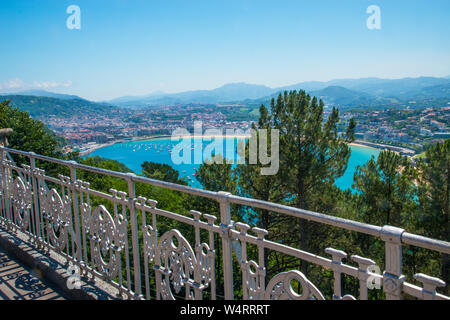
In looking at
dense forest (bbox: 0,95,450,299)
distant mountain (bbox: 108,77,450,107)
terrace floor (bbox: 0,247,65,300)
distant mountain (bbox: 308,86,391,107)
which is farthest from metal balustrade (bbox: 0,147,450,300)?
distant mountain (bbox: 308,86,391,107)

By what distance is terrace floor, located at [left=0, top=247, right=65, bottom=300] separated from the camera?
101 inches

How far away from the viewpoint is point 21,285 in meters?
2.73

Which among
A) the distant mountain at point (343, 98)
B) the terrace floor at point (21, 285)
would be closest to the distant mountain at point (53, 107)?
the distant mountain at point (343, 98)

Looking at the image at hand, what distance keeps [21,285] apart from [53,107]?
119 m

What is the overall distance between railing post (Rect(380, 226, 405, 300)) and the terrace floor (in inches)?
94.7

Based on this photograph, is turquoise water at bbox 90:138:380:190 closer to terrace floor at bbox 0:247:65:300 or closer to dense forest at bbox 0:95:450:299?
dense forest at bbox 0:95:450:299

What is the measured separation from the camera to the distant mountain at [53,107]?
96.0 meters

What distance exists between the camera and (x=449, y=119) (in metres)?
57.4

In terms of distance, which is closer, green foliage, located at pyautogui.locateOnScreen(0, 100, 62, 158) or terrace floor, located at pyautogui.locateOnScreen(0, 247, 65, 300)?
→ terrace floor, located at pyautogui.locateOnScreen(0, 247, 65, 300)

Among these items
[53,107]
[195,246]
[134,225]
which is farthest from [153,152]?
[195,246]

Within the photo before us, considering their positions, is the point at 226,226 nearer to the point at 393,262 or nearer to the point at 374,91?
the point at 393,262

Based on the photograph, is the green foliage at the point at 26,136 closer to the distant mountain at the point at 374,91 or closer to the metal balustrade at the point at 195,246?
the metal balustrade at the point at 195,246

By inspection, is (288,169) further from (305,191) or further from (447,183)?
(447,183)
